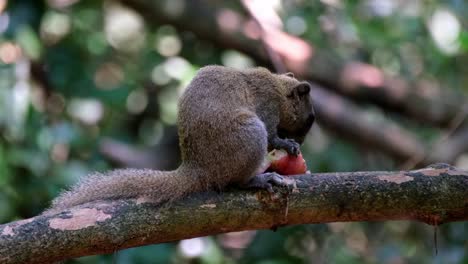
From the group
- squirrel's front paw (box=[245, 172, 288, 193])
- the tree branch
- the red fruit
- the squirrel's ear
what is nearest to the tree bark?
squirrel's front paw (box=[245, 172, 288, 193])

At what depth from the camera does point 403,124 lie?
749 centimetres

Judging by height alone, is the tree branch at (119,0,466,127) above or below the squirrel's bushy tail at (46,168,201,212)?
above

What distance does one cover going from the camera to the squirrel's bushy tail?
121 inches

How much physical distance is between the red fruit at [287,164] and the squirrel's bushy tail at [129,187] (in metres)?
0.44

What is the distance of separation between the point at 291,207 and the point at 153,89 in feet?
14.7

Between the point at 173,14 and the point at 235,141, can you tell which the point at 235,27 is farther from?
the point at 235,141

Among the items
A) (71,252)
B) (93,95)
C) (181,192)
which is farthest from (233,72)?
(93,95)

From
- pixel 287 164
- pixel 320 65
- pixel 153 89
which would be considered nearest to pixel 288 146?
pixel 287 164

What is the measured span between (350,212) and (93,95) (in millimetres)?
2922

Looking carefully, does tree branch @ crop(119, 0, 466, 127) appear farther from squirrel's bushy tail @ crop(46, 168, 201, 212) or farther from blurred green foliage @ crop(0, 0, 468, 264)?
squirrel's bushy tail @ crop(46, 168, 201, 212)

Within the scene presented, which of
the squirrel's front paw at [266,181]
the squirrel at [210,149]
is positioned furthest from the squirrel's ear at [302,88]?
the squirrel's front paw at [266,181]

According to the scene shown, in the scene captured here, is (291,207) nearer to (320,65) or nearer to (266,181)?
(266,181)

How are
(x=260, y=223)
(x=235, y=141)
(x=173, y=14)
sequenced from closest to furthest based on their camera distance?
(x=260, y=223)
(x=235, y=141)
(x=173, y=14)

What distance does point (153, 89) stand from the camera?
7301mm
